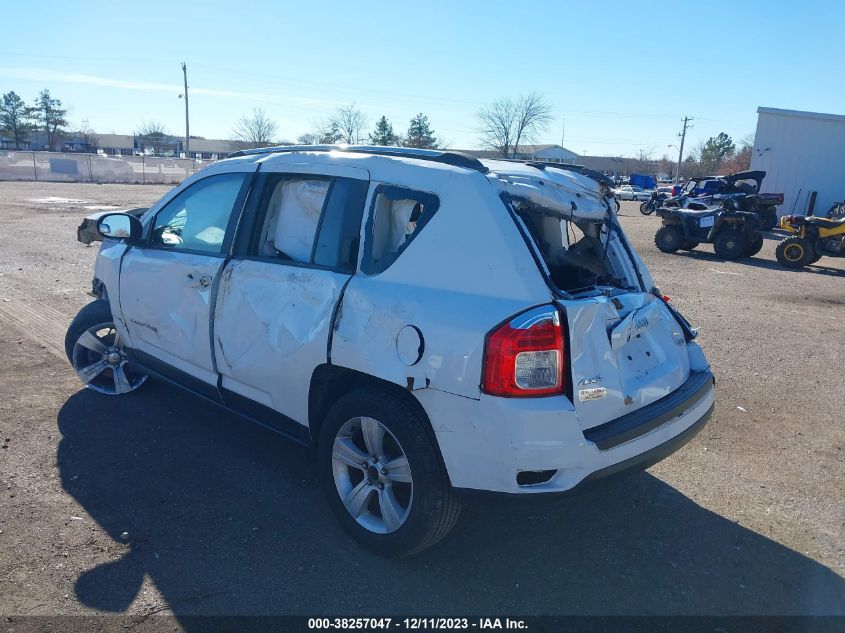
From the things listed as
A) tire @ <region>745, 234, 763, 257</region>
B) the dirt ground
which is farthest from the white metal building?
the dirt ground

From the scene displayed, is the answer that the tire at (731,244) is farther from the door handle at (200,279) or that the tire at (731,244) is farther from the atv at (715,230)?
the door handle at (200,279)

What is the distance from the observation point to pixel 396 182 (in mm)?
3217

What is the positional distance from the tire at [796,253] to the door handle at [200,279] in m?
15.0

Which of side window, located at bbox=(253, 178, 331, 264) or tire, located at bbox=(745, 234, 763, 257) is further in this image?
tire, located at bbox=(745, 234, 763, 257)

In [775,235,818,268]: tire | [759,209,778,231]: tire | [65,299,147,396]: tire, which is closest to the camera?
[65,299,147,396]: tire

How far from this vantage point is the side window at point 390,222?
315 centimetres

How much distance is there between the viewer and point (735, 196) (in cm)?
1853

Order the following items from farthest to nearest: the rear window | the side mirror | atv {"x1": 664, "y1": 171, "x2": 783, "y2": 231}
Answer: atv {"x1": 664, "y1": 171, "x2": 783, "y2": 231}, the side mirror, the rear window

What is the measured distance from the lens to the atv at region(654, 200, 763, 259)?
52.7ft

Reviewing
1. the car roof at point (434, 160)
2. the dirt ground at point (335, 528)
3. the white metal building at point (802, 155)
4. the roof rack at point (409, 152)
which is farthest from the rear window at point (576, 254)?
the white metal building at point (802, 155)

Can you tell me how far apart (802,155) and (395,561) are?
100 feet

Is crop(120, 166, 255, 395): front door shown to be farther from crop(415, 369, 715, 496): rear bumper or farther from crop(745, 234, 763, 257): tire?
crop(745, 234, 763, 257): tire

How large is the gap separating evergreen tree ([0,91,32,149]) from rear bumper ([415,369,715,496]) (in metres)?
92.9

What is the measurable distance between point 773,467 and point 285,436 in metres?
3.15
